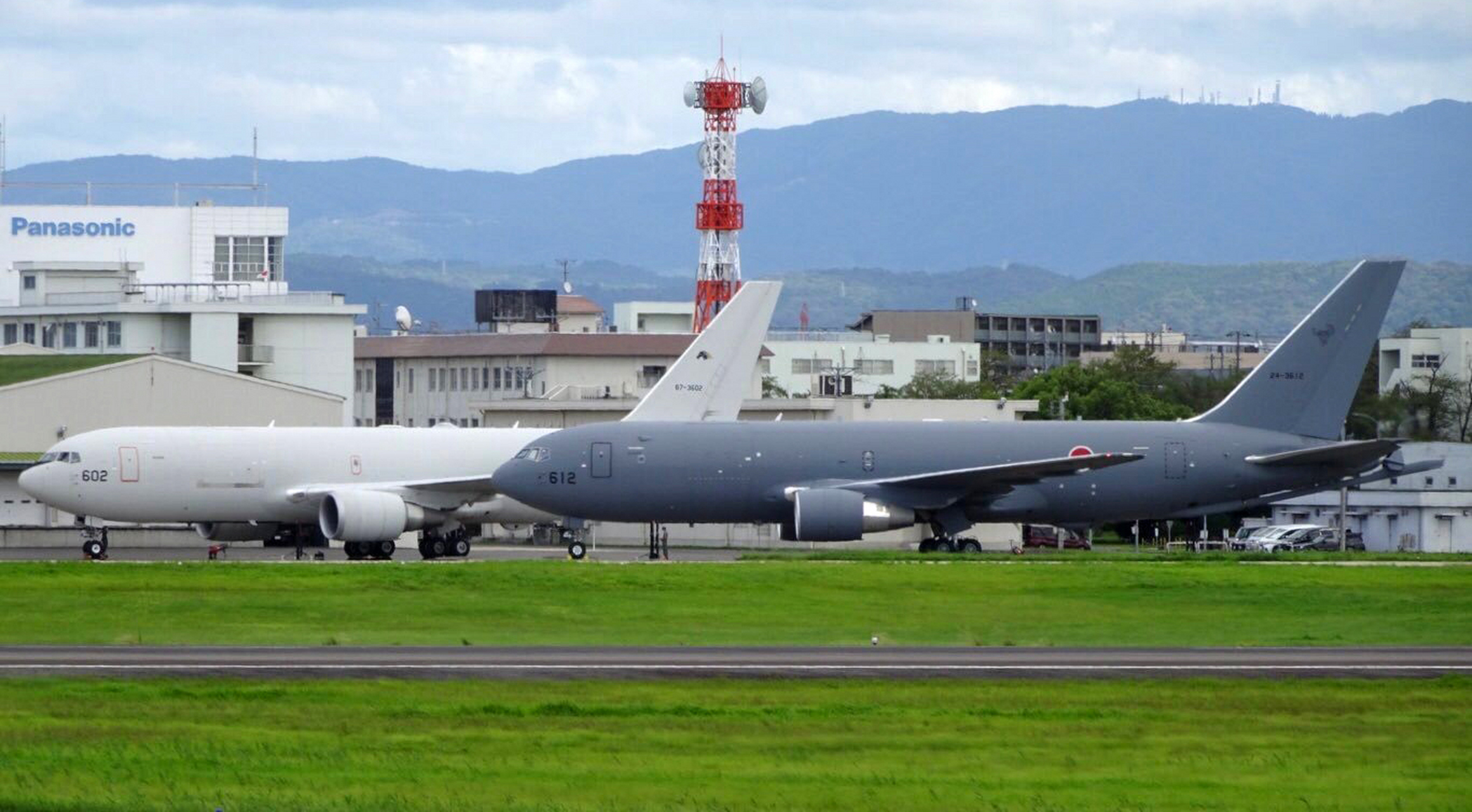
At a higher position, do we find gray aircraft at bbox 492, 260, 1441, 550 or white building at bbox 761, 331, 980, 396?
white building at bbox 761, 331, 980, 396

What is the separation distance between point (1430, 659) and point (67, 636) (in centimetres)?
2037

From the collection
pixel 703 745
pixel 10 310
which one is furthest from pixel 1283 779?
pixel 10 310

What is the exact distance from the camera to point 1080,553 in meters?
64.6

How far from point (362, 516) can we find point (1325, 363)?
2617 cm

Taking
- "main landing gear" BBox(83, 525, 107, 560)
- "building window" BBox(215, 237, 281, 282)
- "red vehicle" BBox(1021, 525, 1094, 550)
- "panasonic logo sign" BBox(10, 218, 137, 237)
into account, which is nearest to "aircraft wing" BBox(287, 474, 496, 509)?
"main landing gear" BBox(83, 525, 107, 560)

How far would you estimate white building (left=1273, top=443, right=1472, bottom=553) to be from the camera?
7888 centimetres

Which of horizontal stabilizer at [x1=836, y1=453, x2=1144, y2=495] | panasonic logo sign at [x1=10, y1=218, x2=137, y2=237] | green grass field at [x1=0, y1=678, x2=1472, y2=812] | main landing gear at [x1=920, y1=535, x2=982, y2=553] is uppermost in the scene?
panasonic logo sign at [x1=10, y1=218, x2=137, y2=237]

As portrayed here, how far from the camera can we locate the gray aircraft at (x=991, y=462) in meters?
58.8

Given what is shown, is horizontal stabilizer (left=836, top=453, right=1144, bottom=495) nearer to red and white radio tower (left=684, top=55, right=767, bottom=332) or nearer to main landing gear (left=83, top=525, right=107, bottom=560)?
main landing gear (left=83, top=525, right=107, bottom=560)

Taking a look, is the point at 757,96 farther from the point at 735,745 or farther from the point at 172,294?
the point at 735,745

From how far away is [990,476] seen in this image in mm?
58781

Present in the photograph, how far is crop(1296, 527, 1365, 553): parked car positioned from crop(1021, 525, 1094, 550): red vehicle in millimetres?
8217

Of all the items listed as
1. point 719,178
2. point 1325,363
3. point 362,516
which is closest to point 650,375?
point 719,178

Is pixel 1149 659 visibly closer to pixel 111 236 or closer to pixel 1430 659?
pixel 1430 659
